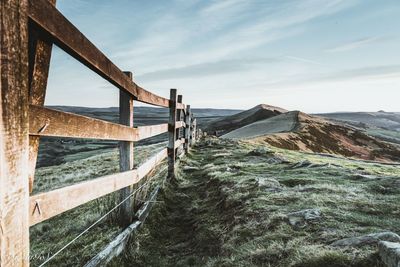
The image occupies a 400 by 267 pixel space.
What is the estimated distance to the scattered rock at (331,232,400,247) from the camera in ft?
10.1

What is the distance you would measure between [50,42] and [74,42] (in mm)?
198

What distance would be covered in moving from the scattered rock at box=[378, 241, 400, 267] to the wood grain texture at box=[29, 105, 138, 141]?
2397 millimetres

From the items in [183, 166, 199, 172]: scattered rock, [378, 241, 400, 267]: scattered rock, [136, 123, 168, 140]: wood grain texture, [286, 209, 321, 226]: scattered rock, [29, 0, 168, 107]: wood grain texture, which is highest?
[29, 0, 168, 107]: wood grain texture

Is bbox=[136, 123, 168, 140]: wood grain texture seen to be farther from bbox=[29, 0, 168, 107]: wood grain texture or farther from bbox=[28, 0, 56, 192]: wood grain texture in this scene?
bbox=[28, 0, 56, 192]: wood grain texture

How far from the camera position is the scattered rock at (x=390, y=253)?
2436 mm

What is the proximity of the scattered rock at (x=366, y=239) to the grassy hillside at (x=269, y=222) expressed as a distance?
0.07 metres

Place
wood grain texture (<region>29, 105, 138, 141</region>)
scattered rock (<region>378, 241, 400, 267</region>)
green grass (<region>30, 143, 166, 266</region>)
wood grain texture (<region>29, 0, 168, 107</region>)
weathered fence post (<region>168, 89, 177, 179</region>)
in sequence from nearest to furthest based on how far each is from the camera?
1. wood grain texture (<region>29, 0, 168, 107</region>)
2. wood grain texture (<region>29, 105, 138, 141</region>)
3. scattered rock (<region>378, 241, 400, 267</region>)
4. green grass (<region>30, 143, 166, 266</region>)
5. weathered fence post (<region>168, 89, 177, 179</region>)

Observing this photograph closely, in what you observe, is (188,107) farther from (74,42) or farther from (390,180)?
(74,42)

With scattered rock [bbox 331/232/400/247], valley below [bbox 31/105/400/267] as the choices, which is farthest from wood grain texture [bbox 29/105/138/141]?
scattered rock [bbox 331/232/400/247]

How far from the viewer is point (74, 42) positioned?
2.46 metres

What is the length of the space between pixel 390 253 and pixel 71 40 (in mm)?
2672

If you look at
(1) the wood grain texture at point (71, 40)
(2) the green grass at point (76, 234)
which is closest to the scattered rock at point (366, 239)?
(2) the green grass at point (76, 234)

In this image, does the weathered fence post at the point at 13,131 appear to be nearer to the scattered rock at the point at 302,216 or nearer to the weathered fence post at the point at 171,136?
the scattered rock at the point at 302,216


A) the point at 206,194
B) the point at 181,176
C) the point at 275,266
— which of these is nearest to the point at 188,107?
the point at 181,176
